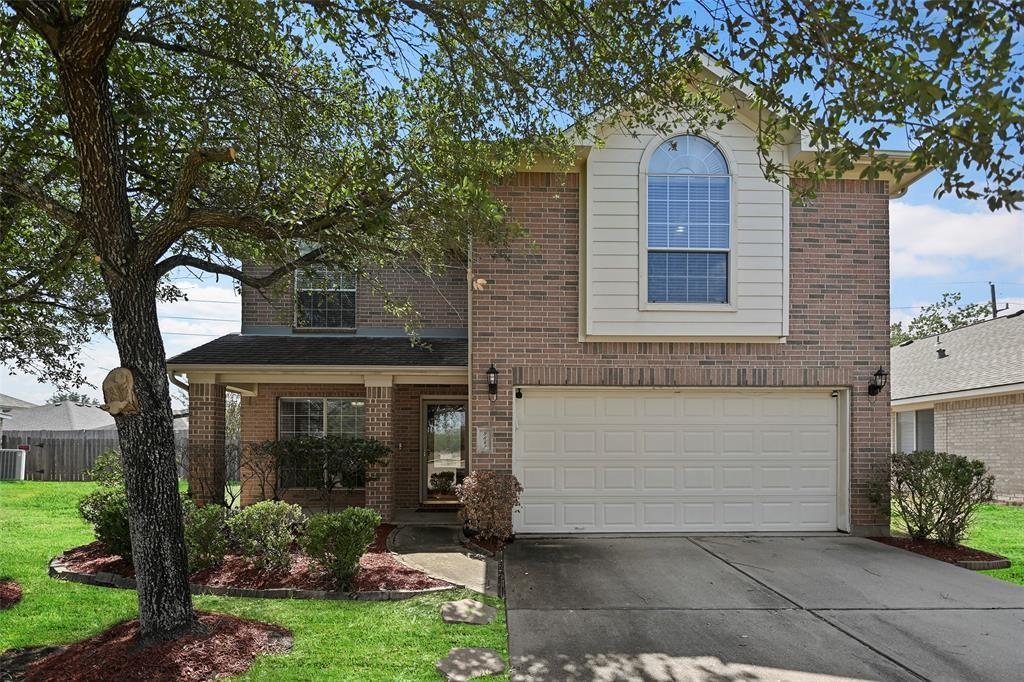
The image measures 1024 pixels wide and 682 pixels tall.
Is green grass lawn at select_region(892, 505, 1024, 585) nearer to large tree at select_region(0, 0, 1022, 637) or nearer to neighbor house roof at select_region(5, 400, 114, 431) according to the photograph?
large tree at select_region(0, 0, 1022, 637)

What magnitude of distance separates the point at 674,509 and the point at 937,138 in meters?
7.59

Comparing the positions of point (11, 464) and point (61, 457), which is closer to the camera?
point (11, 464)

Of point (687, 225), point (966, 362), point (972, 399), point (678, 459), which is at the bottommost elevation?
point (678, 459)

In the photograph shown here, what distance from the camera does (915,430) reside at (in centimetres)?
1934

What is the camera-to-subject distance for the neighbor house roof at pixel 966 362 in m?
15.9

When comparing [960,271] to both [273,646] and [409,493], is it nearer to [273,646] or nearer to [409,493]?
[409,493]

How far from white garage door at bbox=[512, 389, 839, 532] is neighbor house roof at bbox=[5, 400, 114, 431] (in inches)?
914

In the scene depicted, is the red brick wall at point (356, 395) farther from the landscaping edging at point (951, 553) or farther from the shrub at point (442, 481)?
the landscaping edging at point (951, 553)

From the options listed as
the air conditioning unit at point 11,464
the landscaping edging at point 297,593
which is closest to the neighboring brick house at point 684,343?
the landscaping edging at point 297,593

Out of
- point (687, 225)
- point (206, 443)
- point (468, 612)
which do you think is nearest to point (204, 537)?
point (468, 612)

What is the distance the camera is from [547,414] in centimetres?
1036

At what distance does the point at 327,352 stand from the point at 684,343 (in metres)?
6.09

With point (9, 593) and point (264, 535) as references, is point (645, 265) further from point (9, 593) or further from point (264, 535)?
point (9, 593)

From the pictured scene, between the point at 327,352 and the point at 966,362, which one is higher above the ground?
the point at 966,362
